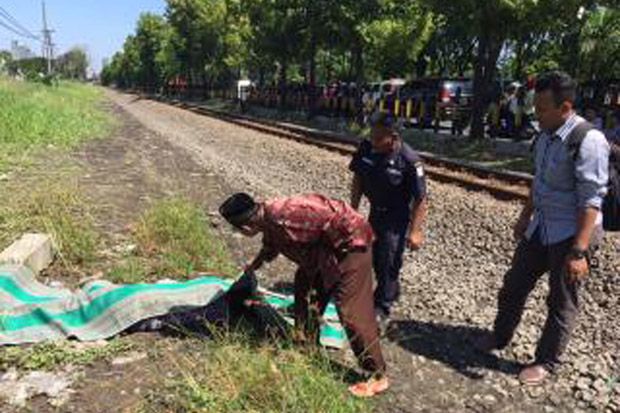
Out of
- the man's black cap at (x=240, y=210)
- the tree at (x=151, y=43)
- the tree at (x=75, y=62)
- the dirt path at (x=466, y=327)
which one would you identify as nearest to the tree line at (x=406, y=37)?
the dirt path at (x=466, y=327)

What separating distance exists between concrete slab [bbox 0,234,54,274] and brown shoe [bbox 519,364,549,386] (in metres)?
3.90

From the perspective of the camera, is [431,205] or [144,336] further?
[431,205]

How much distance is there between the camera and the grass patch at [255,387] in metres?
4.04

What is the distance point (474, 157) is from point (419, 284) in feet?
34.0

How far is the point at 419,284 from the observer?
7.09 metres

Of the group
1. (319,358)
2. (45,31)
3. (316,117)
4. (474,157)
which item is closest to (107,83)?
(45,31)

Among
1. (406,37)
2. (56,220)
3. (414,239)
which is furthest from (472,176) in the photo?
(406,37)

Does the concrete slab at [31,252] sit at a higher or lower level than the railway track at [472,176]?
higher

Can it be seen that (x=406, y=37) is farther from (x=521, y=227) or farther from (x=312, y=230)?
(x=312, y=230)

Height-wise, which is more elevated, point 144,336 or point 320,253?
point 320,253

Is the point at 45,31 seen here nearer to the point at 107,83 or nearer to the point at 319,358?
the point at 319,358

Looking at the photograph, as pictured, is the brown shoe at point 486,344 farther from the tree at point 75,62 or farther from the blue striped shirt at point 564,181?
the tree at point 75,62

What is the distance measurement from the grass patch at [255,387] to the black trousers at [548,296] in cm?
134

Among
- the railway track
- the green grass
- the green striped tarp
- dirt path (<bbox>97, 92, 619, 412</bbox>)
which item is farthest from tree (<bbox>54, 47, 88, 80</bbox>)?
the green striped tarp
